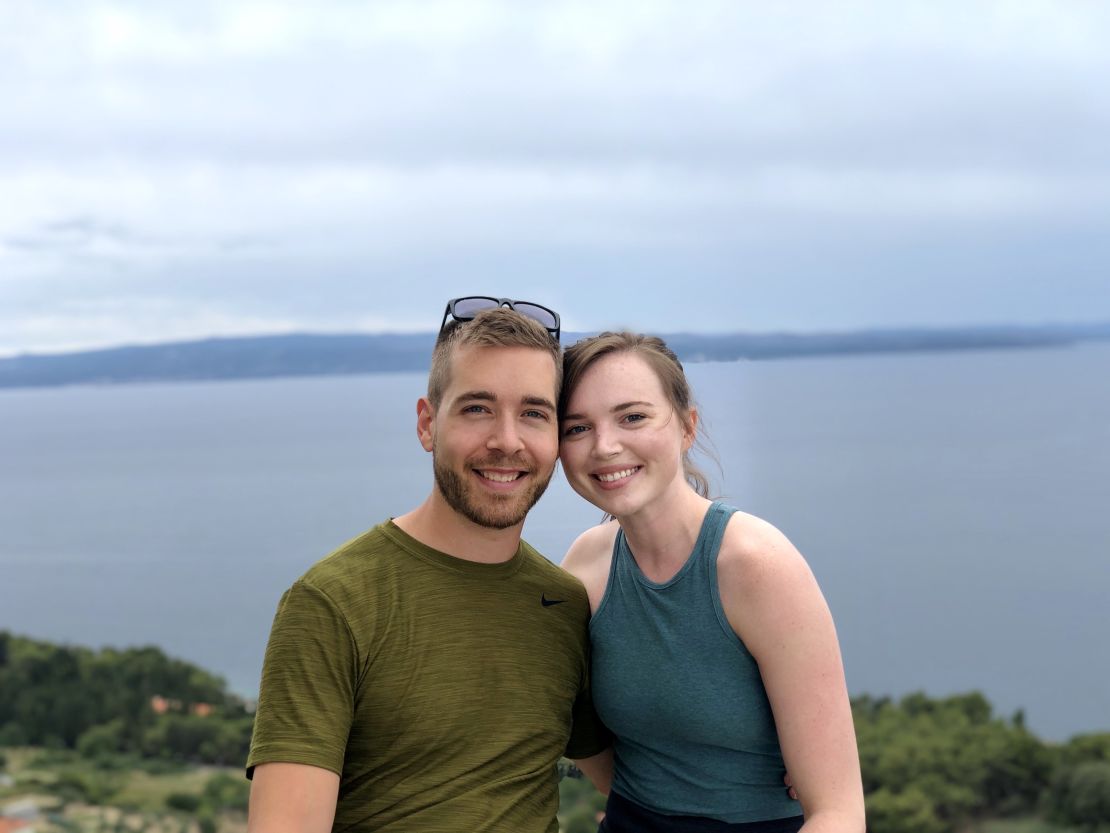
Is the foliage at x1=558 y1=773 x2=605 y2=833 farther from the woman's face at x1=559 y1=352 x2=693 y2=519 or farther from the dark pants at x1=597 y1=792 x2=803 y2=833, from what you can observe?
the woman's face at x1=559 y1=352 x2=693 y2=519

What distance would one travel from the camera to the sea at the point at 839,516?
230 feet

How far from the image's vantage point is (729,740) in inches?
112

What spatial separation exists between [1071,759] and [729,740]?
2062 inches

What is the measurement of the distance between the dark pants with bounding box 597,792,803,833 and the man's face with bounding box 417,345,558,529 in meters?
0.80

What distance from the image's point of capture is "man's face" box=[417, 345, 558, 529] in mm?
2869

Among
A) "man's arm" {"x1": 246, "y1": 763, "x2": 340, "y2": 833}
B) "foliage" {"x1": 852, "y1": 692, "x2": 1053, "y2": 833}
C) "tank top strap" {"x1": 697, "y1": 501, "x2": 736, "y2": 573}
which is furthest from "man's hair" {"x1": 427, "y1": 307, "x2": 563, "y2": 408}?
"foliage" {"x1": 852, "y1": 692, "x2": 1053, "y2": 833}

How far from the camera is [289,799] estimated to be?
8.44 ft

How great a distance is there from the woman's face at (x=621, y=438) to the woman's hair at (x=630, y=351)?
0.06 feet

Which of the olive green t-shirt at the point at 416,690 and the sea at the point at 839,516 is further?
the sea at the point at 839,516

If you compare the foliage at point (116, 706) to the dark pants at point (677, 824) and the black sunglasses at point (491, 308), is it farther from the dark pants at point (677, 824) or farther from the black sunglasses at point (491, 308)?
the black sunglasses at point (491, 308)

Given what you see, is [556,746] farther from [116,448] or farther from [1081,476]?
[116,448]

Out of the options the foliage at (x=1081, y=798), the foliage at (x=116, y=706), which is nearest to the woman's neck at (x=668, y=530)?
the foliage at (x=1081, y=798)

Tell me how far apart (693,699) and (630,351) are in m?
0.87

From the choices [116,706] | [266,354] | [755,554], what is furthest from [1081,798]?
[266,354]
